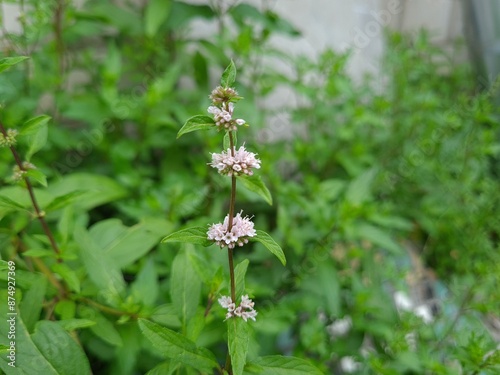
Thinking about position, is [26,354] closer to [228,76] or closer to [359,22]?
[228,76]

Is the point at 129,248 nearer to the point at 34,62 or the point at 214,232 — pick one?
the point at 214,232

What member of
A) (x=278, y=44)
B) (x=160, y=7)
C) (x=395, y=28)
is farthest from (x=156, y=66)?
(x=395, y=28)

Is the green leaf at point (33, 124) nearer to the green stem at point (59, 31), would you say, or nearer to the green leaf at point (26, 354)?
the green leaf at point (26, 354)

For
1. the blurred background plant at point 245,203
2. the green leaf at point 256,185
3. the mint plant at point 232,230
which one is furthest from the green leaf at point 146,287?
the green leaf at point 256,185

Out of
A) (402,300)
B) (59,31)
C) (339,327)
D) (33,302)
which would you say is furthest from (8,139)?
(402,300)

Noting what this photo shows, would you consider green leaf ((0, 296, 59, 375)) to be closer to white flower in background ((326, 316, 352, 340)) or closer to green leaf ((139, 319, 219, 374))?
green leaf ((139, 319, 219, 374))

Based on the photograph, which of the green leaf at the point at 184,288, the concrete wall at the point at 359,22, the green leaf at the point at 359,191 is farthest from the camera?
the concrete wall at the point at 359,22
